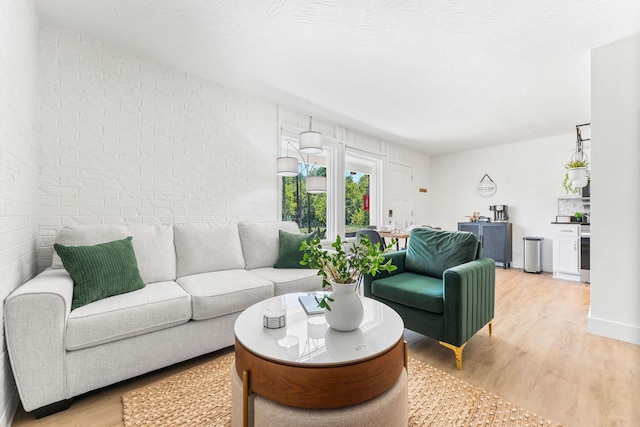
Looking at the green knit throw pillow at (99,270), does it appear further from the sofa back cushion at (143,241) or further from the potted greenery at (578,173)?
the potted greenery at (578,173)

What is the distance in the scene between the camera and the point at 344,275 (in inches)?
54.9

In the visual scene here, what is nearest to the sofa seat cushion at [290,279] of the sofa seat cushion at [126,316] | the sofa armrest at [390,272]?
the sofa armrest at [390,272]

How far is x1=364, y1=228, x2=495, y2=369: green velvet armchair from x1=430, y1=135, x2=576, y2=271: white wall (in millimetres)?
4157

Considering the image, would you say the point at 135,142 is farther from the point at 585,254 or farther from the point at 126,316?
the point at 585,254

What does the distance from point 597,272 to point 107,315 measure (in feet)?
12.5

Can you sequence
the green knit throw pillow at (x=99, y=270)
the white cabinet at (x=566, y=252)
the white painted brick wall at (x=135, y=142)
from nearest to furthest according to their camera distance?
the green knit throw pillow at (x=99, y=270) < the white painted brick wall at (x=135, y=142) < the white cabinet at (x=566, y=252)

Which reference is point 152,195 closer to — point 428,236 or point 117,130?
point 117,130

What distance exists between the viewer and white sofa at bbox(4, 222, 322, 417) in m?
1.46

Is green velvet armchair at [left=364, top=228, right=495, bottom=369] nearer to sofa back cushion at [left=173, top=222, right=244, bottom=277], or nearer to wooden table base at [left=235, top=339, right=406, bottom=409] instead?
wooden table base at [left=235, top=339, right=406, bottom=409]

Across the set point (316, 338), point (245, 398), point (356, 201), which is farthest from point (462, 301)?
point (356, 201)

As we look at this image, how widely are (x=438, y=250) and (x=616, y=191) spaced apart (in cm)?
159

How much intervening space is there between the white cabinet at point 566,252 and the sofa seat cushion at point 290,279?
453 centimetres

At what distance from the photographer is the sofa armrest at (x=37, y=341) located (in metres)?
1.41

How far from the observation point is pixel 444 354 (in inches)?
85.9
